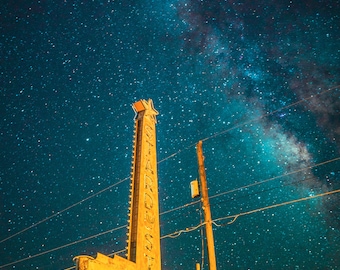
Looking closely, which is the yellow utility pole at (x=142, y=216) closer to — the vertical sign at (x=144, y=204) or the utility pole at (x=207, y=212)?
the vertical sign at (x=144, y=204)

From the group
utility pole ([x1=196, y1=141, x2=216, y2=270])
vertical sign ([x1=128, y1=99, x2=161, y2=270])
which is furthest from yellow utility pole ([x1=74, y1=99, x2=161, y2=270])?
utility pole ([x1=196, y1=141, x2=216, y2=270])

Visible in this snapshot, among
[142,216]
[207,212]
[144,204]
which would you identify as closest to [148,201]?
[144,204]

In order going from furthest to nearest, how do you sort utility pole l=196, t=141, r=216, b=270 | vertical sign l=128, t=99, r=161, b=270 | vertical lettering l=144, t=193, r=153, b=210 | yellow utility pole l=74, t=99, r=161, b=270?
1. vertical lettering l=144, t=193, r=153, b=210
2. vertical sign l=128, t=99, r=161, b=270
3. utility pole l=196, t=141, r=216, b=270
4. yellow utility pole l=74, t=99, r=161, b=270

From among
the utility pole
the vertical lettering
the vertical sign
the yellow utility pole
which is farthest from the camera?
the vertical lettering

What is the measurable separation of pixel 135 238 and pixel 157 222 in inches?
49.9

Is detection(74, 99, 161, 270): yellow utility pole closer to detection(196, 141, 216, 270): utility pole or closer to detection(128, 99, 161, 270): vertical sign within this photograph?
detection(128, 99, 161, 270): vertical sign

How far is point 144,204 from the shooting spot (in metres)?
9.73

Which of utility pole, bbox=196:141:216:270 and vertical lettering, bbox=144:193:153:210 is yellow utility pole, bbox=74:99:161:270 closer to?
vertical lettering, bbox=144:193:153:210

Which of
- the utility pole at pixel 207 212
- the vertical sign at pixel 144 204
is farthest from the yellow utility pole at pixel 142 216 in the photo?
the utility pole at pixel 207 212

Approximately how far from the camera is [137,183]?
33.2 ft

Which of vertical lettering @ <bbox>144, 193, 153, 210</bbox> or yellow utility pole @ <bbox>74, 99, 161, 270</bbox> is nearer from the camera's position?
yellow utility pole @ <bbox>74, 99, 161, 270</bbox>

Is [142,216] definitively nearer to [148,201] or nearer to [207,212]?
[148,201]

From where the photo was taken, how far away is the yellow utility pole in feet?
25.0

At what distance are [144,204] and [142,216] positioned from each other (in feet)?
1.42
